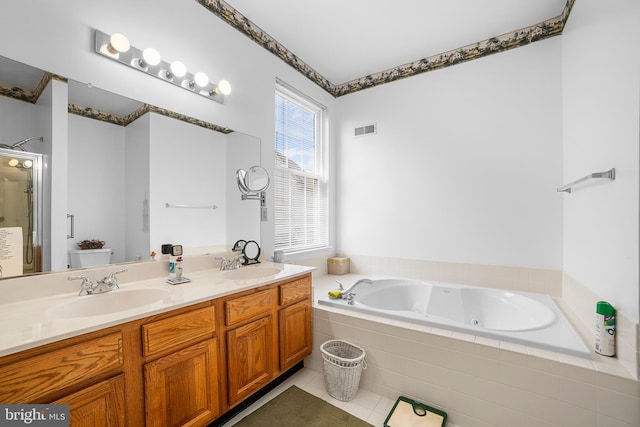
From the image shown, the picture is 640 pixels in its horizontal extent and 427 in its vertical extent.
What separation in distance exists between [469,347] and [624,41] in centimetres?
171

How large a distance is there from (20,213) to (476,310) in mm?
3062

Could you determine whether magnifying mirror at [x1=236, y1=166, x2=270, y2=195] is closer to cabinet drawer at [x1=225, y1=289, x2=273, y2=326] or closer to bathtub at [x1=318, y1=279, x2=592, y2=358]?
cabinet drawer at [x1=225, y1=289, x2=273, y2=326]

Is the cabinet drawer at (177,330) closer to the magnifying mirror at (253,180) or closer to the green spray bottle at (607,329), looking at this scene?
the magnifying mirror at (253,180)

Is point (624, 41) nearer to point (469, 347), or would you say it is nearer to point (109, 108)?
point (469, 347)

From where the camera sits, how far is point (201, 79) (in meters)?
1.91

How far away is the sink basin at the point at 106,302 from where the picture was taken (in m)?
1.24

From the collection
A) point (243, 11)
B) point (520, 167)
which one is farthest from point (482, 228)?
point (243, 11)

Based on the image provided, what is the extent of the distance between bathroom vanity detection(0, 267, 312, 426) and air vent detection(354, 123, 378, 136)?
1.96m

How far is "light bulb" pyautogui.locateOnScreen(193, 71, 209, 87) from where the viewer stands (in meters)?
1.89

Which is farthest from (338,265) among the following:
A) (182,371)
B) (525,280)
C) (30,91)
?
(30,91)

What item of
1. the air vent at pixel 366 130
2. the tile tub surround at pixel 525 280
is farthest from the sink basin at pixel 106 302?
the air vent at pixel 366 130

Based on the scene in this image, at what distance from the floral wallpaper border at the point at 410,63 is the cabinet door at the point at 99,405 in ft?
7.67

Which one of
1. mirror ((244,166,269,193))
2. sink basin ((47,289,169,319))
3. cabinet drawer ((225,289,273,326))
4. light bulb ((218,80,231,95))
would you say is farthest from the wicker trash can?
light bulb ((218,80,231,95))

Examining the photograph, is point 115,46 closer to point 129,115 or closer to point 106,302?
point 129,115
